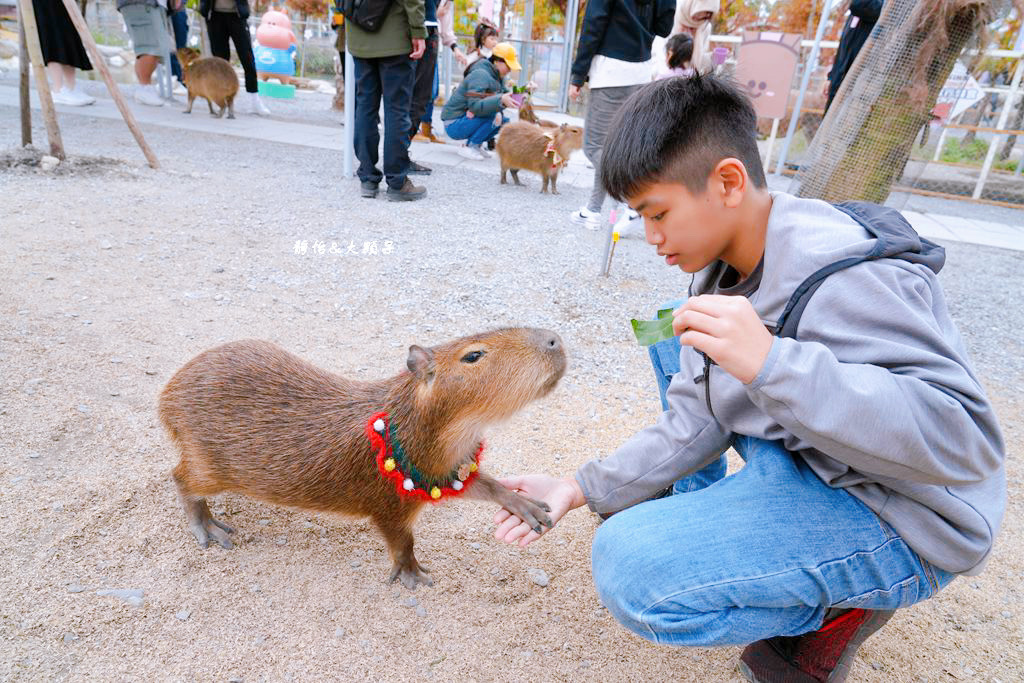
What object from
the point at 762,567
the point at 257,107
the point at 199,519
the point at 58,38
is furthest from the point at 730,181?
the point at 257,107

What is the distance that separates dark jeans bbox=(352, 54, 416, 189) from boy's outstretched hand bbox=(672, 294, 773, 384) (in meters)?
4.69

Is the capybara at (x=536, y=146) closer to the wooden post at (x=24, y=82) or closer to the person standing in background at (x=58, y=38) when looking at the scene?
the wooden post at (x=24, y=82)

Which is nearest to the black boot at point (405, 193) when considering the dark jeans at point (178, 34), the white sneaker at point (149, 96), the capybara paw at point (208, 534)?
the capybara paw at point (208, 534)

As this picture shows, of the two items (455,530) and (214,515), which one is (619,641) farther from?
(214,515)

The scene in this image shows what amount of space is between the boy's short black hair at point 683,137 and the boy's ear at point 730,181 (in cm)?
3

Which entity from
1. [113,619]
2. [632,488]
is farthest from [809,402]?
[113,619]

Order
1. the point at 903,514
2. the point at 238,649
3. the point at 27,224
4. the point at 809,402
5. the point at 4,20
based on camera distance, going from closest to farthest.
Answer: the point at 809,402
the point at 903,514
the point at 238,649
the point at 27,224
the point at 4,20

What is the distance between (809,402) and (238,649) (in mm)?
1535

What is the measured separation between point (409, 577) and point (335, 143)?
7.30 m

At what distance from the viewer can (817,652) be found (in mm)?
1574

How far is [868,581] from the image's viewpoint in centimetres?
132

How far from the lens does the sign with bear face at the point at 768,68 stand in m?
8.38

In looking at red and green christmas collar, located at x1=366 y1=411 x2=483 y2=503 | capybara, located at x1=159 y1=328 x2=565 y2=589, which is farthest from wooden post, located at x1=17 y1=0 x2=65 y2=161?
red and green christmas collar, located at x1=366 y1=411 x2=483 y2=503

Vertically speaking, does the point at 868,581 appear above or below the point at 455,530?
above
